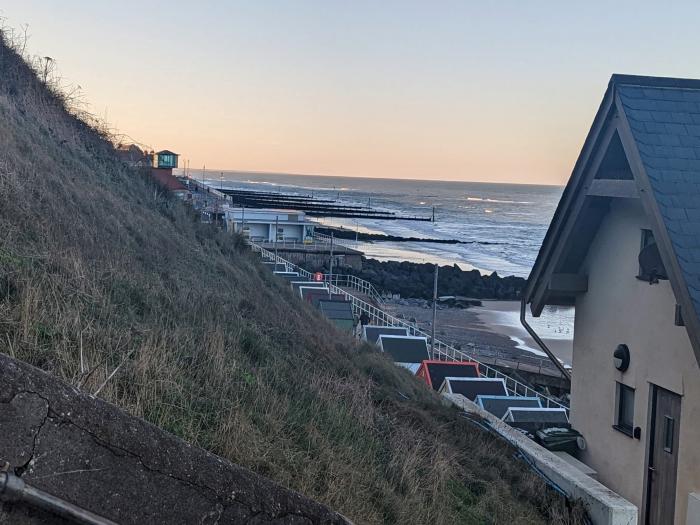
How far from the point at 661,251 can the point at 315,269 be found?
49.2m

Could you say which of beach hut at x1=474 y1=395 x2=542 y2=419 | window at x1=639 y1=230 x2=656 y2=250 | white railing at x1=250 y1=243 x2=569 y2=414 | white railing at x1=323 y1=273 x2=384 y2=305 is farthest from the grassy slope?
white railing at x1=323 y1=273 x2=384 y2=305

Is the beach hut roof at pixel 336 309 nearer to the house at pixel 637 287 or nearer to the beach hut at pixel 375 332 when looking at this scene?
the beach hut at pixel 375 332

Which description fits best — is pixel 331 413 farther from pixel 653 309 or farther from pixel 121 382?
pixel 653 309

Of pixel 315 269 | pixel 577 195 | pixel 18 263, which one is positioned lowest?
pixel 315 269

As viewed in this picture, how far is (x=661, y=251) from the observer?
6562mm

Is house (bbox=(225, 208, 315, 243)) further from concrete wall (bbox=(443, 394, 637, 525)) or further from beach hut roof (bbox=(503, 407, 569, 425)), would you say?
concrete wall (bbox=(443, 394, 637, 525))

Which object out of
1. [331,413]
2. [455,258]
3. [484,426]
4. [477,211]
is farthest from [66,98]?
[477,211]

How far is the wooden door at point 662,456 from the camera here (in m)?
7.03

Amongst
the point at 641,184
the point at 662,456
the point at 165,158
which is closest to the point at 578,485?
the point at 662,456

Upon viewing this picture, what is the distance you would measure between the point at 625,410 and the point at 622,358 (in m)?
0.66

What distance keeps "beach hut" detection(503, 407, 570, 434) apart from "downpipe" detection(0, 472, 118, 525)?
8.21 m

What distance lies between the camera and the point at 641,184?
271 inches

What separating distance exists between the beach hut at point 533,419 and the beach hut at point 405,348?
8.61 meters

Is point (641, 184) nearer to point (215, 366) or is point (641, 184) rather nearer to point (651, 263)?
point (651, 263)
